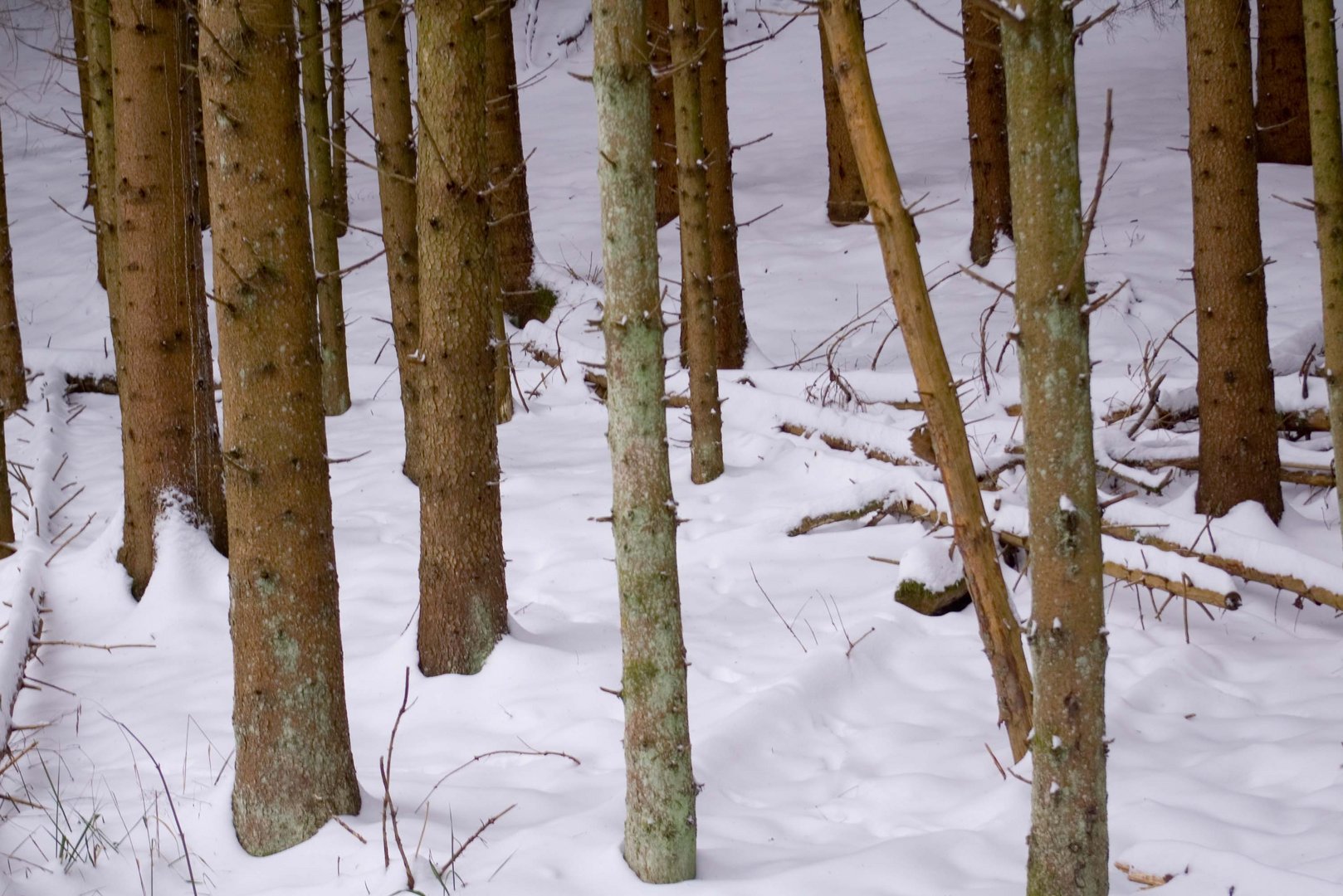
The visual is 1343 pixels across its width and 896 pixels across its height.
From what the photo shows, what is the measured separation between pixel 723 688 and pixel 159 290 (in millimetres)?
3783

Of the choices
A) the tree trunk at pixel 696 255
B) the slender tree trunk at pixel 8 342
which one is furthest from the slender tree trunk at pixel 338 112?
the slender tree trunk at pixel 8 342

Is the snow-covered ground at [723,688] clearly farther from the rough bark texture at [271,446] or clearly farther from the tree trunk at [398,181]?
the tree trunk at [398,181]

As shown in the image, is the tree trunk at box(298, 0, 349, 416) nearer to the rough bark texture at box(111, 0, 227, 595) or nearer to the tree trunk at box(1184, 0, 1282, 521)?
the rough bark texture at box(111, 0, 227, 595)

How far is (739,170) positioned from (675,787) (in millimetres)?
13790

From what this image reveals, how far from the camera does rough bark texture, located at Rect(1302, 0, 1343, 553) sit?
386 centimetres

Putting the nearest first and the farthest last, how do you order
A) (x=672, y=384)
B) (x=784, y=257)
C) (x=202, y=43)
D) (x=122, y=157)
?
(x=202, y=43)
(x=122, y=157)
(x=672, y=384)
(x=784, y=257)

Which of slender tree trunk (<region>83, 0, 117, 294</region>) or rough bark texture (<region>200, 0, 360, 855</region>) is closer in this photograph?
rough bark texture (<region>200, 0, 360, 855</region>)

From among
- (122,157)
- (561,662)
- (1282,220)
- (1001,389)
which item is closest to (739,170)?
(1282,220)

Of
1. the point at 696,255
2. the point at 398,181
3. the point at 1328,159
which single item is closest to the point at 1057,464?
the point at 1328,159

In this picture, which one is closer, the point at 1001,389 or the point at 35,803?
the point at 35,803

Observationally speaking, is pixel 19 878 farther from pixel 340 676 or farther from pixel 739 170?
pixel 739 170

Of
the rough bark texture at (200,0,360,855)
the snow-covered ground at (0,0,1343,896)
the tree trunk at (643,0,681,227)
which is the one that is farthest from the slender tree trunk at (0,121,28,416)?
the tree trunk at (643,0,681,227)

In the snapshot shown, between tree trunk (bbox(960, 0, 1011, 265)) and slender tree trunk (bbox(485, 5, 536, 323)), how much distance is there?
483cm

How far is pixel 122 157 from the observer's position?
592cm
